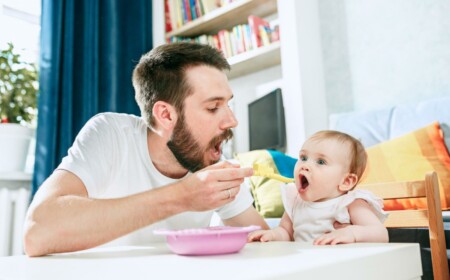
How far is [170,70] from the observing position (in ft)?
4.28

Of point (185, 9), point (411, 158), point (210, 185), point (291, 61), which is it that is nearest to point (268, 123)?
point (291, 61)

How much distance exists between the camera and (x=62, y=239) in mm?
832

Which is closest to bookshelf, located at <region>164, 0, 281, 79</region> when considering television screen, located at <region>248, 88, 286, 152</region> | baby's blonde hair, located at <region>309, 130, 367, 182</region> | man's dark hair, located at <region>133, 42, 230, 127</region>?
television screen, located at <region>248, 88, 286, 152</region>

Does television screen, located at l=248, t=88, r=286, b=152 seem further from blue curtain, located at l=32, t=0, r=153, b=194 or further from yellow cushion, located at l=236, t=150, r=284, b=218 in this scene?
blue curtain, located at l=32, t=0, r=153, b=194

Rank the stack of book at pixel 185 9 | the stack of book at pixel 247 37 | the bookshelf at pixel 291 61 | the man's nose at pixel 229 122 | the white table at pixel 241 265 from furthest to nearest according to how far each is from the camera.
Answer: the stack of book at pixel 185 9
the stack of book at pixel 247 37
the bookshelf at pixel 291 61
the man's nose at pixel 229 122
the white table at pixel 241 265

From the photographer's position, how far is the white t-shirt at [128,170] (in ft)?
3.82

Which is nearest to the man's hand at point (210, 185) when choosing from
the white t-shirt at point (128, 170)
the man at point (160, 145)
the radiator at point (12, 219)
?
the man at point (160, 145)

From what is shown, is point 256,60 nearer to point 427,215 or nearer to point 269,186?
point 269,186

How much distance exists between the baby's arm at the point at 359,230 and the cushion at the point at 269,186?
0.73 m

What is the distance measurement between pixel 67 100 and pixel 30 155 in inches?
18.3

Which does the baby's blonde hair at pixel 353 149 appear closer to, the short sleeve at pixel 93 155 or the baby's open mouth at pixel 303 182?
the baby's open mouth at pixel 303 182

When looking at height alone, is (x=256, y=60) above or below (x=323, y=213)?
above

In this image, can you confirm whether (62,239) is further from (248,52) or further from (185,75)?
(248,52)

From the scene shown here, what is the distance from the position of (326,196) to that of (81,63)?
2.28m
